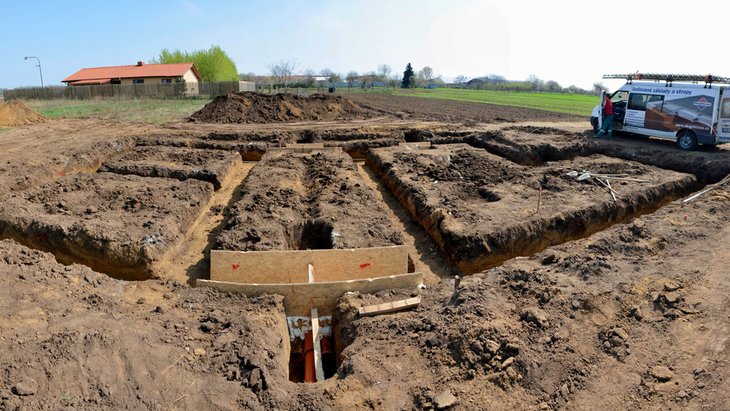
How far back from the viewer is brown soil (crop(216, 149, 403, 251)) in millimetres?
8477

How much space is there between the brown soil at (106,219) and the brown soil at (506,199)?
5.12m

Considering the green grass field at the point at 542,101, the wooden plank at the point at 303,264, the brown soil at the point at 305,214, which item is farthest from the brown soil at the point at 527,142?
the green grass field at the point at 542,101

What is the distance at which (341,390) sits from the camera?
15.4 ft

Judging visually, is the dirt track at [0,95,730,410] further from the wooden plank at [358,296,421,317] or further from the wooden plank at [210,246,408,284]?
the wooden plank at [210,246,408,284]

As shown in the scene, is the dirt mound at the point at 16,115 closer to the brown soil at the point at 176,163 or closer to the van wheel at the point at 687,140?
the brown soil at the point at 176,163

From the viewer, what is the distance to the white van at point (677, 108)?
13156 millimetres

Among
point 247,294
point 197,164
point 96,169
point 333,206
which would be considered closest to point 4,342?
point 247,294

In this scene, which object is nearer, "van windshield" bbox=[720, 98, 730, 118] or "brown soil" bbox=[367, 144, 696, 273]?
"brown soil" bbox=[367, 144, 696, 273]

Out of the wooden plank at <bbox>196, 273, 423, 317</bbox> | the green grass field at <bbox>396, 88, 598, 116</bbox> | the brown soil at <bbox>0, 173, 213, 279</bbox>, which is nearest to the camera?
the wooden plank at <bbox>196, 273, 423, 317</bbox>

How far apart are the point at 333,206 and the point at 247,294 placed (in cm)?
379

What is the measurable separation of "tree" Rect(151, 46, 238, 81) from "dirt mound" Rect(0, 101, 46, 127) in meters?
39.8

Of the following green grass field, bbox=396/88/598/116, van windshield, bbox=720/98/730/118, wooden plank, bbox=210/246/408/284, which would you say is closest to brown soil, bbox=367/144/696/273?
wooden plank, bbox=210/246/408/284

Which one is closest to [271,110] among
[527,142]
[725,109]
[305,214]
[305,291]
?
[527,142]

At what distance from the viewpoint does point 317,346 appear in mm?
6207
